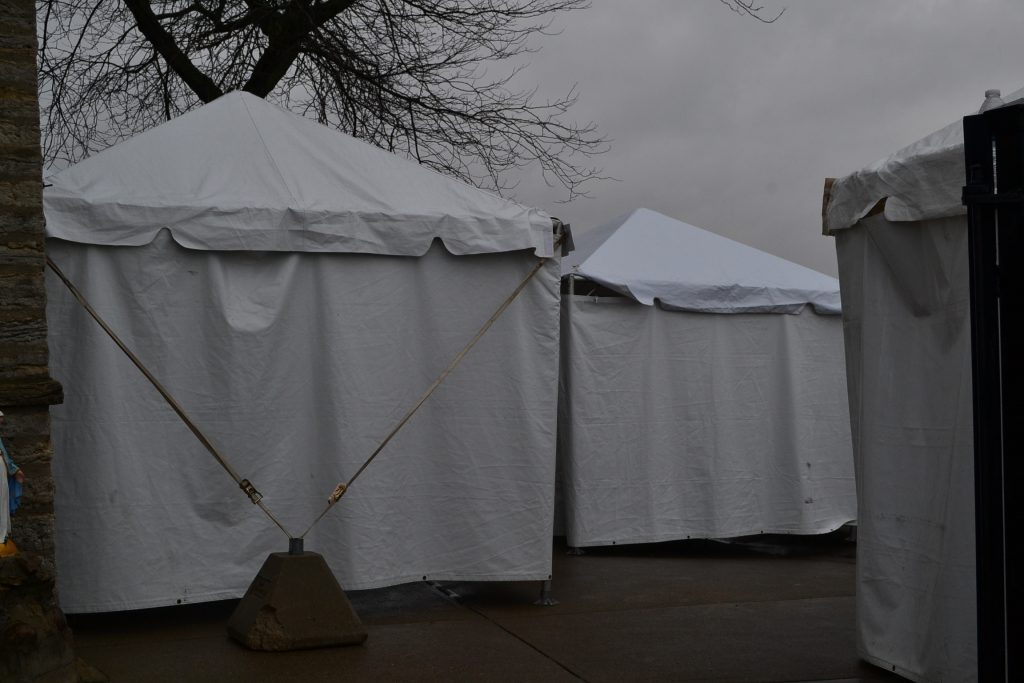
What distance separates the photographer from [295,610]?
16.9 feet

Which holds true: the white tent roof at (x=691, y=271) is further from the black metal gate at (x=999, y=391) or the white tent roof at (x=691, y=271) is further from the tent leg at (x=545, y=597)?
the black metal gate at (x=999, y=391)

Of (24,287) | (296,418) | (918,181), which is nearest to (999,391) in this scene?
(918,181)

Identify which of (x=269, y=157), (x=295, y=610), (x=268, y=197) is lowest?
(x=295, y=610)

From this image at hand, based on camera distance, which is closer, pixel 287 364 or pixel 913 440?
pixel 913 440

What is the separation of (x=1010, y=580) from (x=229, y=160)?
4.67 m

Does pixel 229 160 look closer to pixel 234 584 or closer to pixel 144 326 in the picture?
pixel 144 326

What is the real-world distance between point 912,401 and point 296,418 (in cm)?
309

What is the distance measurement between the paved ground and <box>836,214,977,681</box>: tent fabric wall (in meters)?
0.40

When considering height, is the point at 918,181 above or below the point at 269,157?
below

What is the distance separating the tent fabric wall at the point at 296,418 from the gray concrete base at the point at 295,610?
531 millimetres

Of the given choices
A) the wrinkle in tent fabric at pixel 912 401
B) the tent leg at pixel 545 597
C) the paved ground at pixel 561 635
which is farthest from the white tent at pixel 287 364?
the wrinkle in tent fabric at pixel 912 401

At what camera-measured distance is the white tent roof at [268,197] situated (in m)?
5.50

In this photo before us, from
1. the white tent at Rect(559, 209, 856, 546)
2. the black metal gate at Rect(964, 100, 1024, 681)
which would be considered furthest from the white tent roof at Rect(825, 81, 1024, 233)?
the white tent at Rect(559, 209, 856, 546)

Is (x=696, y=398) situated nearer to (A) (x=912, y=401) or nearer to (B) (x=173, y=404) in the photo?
(A) (x=912, y=401)
